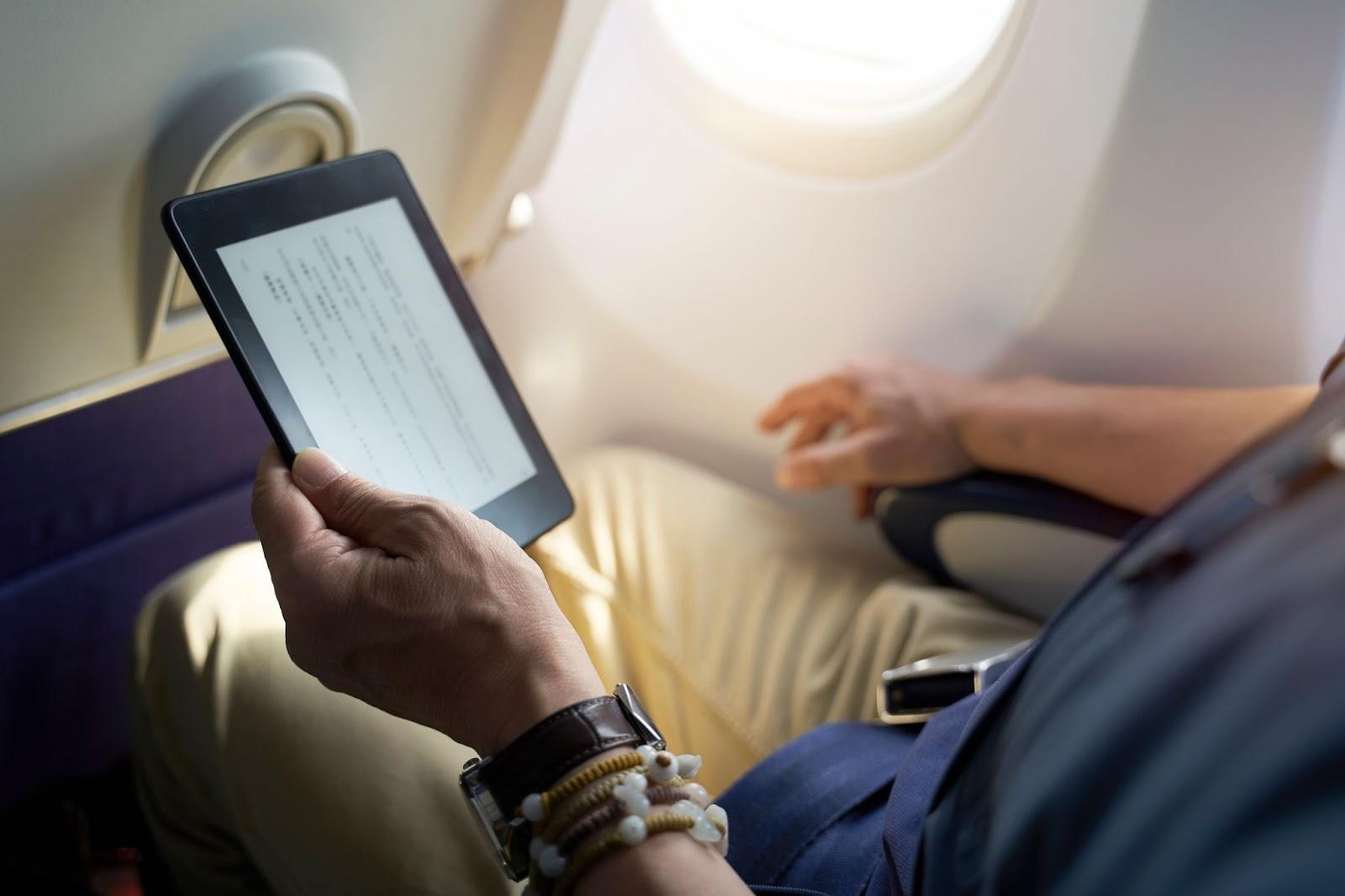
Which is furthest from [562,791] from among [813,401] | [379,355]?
[813,401]

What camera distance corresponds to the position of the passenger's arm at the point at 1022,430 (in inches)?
35.1

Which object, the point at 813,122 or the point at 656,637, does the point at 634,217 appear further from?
the point at 656,637

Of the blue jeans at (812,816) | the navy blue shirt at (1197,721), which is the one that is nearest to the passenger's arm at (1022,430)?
the blue jeans at (812,816)

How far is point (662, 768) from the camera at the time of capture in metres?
0.52

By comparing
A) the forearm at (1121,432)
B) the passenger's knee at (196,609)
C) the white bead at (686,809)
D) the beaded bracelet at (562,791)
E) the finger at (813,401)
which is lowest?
the forearm at (1121,432)

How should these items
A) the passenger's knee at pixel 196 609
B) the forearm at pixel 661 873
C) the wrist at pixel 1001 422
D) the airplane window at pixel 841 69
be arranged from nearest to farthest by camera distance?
the forearm at pixel 661 873, the passenger's knee at pixel 196 609, the wrist at pixel 1001 422, the airplane window at pixel 841 69

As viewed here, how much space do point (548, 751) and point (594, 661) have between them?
1.59ft

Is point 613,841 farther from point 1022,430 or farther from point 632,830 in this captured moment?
point 1022,430

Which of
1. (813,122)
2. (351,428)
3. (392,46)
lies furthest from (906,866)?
(813,122)

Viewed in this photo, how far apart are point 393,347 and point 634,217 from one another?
0.66 meters

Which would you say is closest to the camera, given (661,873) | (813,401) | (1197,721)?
(1197,721)

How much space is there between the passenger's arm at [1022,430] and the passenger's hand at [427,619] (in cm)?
56

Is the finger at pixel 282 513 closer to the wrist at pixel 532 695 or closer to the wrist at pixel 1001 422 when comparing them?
the wrist at pixel 532 695

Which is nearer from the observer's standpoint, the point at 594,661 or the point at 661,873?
the point at 661,873
